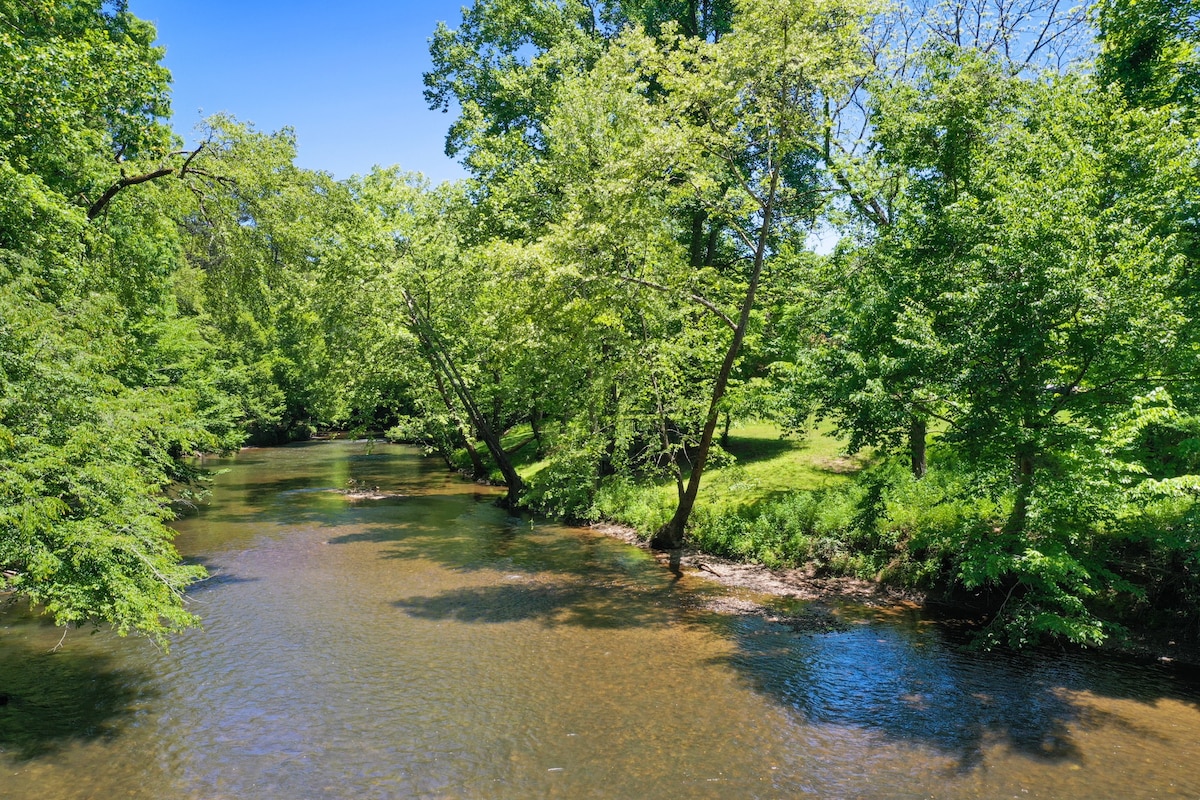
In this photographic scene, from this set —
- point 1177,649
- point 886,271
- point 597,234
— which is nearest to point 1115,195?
point 886,271

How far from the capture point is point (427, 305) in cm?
2633

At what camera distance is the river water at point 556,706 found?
8.06m

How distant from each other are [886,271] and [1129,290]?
5.74 meters

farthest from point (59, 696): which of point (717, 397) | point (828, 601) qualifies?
point (828, 601)

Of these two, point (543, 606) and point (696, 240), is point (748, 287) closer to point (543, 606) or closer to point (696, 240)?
point (543, 606)

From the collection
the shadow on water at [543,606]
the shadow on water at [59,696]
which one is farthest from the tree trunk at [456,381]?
the shadow on water at [59,696]

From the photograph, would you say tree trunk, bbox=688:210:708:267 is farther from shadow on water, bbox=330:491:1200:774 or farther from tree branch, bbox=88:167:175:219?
tree branch, bbox=88:167:175:219

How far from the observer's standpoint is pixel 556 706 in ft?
33.1

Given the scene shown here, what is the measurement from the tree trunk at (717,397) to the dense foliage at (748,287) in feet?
0.33

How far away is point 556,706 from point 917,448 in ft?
39.6

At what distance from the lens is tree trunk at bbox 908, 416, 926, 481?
51.1ft

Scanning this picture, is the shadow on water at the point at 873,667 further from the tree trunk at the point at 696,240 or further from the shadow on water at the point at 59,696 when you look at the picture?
the tree trunk at the point at 696,240

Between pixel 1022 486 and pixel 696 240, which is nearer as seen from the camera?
pixel 1022 486

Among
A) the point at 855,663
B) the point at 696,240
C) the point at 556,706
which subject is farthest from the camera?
the point at 696,240
